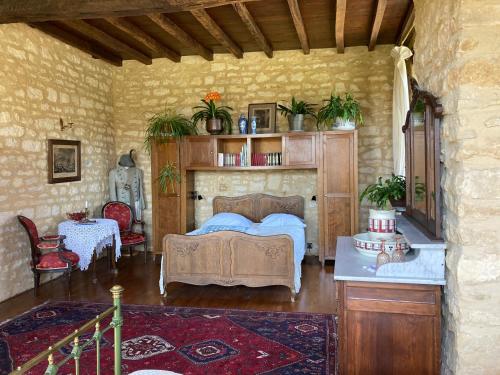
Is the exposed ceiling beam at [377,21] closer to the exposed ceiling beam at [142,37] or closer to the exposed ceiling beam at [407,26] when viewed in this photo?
the exposed ceiling beam at [407,26]

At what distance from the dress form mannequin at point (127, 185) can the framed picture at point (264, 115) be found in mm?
2146

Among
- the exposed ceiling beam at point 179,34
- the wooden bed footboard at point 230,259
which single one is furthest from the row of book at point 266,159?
the wooden bed footboard at point 230,259

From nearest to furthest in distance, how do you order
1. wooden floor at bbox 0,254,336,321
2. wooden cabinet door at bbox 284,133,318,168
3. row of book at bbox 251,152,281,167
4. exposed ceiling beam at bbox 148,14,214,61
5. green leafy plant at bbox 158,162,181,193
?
wooden floor at bbox 0,254,336,321
exposed ceiling beam at bbox 148,14,214,61
wooden cabinet door at bbox 284,133,318,168
row of book at bbox 251,152,281,167
green leafy plant at bbox 158,162,181,193

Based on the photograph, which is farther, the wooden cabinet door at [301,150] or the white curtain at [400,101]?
the wooden cabinet door at [301,150]

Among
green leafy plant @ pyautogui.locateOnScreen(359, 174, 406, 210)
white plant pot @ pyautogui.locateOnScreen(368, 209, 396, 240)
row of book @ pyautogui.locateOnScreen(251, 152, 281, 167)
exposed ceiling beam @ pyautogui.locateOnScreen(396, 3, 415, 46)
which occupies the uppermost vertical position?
exposed ceiling beam @ pyautogui.locateOnScreen(396, 3, 415, 46)

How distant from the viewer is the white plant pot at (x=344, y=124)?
19.2 feet

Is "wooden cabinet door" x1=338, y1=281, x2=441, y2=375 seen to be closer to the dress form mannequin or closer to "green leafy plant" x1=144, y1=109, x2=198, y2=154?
"green leafy plant" x1=144, y1=109, x2=198, y2=154

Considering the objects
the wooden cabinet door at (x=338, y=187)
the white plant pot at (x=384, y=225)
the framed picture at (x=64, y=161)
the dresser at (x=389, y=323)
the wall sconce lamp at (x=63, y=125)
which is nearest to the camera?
the dresser at (x=389, y=323)

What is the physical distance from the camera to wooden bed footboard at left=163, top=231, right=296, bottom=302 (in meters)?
4.38

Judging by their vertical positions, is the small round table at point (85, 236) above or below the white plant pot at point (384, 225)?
below

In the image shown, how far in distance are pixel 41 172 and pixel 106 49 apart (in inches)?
94.0

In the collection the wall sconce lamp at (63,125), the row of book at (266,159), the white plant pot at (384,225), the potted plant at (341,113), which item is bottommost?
the white plant pot at (384,225)

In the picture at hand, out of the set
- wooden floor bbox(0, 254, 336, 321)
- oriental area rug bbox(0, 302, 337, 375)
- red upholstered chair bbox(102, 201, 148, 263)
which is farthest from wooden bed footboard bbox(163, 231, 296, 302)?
red upholstered chair bbox(102, 201, 148, 263)

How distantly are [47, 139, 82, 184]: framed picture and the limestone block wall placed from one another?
84 mm
